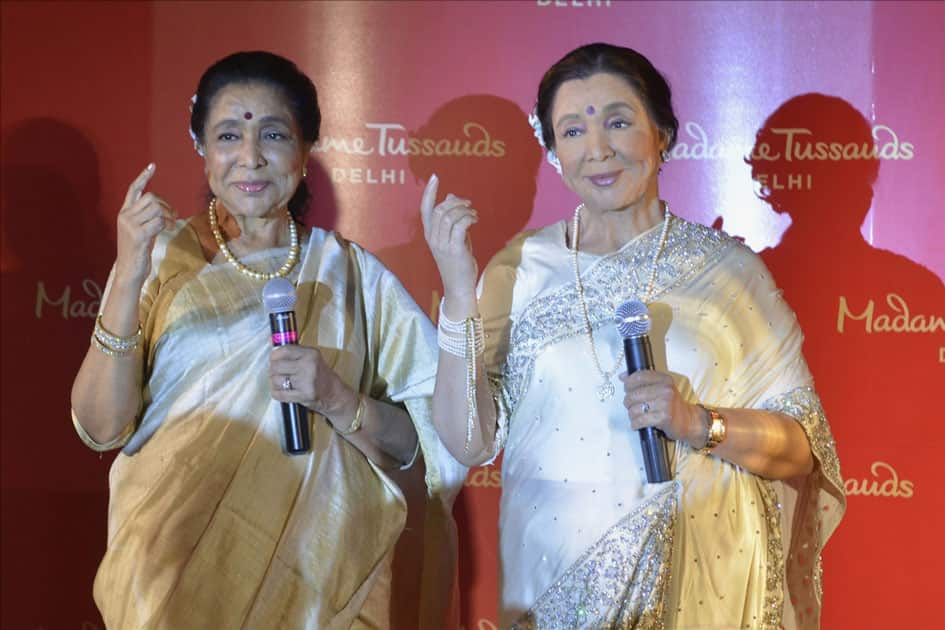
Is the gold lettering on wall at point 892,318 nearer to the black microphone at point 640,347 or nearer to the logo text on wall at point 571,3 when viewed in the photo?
the logo text on wall at point 571,3

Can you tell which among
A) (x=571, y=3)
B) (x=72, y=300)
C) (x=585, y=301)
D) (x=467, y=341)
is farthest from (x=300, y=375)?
(x=571, y=3)

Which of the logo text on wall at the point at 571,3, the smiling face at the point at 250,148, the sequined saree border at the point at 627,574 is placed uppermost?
the logo text on wall at the point at 571,3

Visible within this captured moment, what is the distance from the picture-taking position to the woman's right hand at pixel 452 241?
2.17 metres

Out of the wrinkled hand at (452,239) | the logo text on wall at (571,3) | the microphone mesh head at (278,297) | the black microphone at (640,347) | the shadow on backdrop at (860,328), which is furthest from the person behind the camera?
the logo text on wall at (571,3)

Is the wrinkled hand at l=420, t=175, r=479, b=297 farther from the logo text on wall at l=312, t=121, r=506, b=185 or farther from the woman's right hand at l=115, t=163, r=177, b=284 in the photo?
the logo text on wall at l=312, t=121, r=506, b=185

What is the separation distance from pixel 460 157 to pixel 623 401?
1332mm

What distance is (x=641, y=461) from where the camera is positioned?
7.41ft

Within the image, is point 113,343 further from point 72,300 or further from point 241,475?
point 72,300

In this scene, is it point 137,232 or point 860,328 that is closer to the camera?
point 137,232

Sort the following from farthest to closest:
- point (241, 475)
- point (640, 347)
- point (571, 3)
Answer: point (571, 3), point (241, 475), point (640, 347)

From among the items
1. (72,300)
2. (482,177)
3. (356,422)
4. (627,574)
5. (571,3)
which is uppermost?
(571,3)

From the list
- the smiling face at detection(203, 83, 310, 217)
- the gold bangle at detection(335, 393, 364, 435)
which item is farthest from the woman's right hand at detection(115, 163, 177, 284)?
the gold bangle at detection(335, 393, 364, 435)

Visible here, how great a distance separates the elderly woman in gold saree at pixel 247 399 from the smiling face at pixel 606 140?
1.65 feet

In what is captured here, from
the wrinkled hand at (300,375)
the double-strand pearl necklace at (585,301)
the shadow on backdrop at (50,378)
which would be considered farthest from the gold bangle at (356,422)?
the shadow on backdrop at (50,378)
